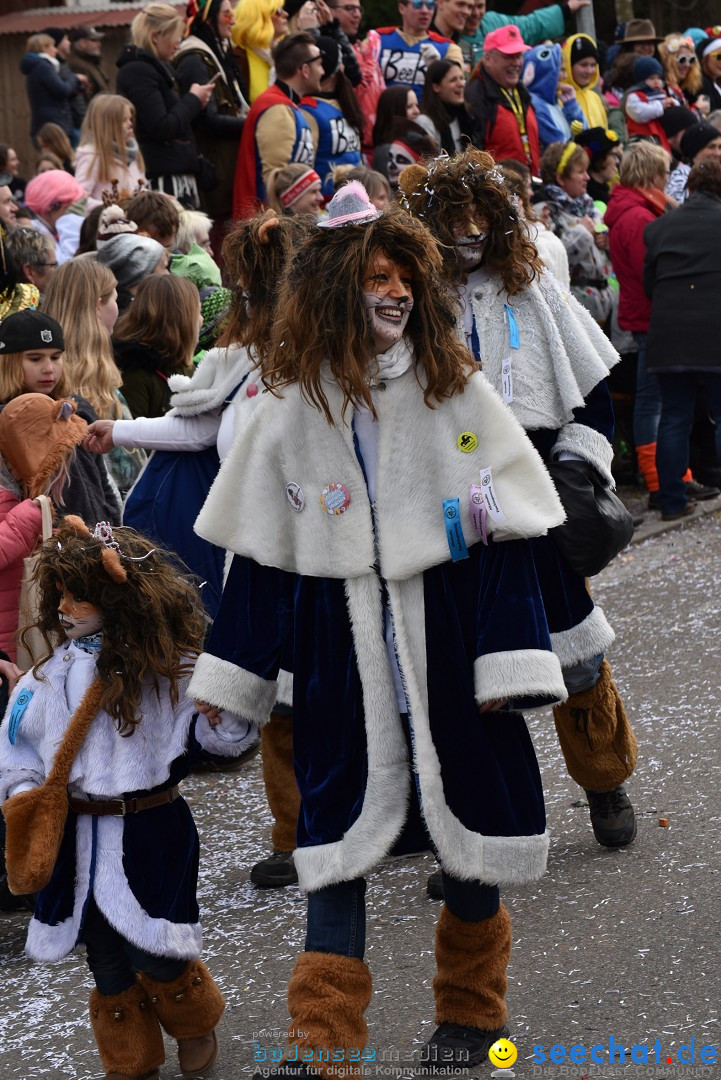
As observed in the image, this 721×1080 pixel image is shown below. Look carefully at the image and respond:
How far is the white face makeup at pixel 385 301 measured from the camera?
3.44 m

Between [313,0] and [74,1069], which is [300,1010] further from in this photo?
[313,0]

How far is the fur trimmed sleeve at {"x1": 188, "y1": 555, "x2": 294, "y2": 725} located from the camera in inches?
139

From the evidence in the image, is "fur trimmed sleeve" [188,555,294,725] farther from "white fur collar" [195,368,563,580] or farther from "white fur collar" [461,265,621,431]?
"white fur collar" [461,265,621,431]

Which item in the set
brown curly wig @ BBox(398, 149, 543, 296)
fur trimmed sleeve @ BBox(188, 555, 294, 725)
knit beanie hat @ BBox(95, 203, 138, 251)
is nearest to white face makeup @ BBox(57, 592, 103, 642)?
fur trimmed sleeve @ BBox(188, 555, 294, 725)

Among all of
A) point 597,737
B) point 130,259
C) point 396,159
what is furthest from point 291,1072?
point 396,159

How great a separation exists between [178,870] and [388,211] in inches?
64.5

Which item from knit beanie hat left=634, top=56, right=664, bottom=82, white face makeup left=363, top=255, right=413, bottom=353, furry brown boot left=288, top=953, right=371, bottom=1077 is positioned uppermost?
white face makeup left=363, top=255, right=413, bottom=353

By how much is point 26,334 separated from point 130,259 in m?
2.01

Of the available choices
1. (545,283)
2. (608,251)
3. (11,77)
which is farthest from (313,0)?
(545,283)

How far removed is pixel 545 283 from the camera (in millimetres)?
4574

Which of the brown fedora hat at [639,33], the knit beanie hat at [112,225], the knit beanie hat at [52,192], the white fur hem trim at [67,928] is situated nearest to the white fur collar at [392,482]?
the white fur hem trim at [67,928]

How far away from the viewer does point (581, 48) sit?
13180 millimetres

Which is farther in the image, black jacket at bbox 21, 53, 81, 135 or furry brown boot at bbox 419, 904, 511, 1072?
black jacket at bbox 21, 53, 81, 135

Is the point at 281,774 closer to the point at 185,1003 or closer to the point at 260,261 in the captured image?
the point at 185,1003
